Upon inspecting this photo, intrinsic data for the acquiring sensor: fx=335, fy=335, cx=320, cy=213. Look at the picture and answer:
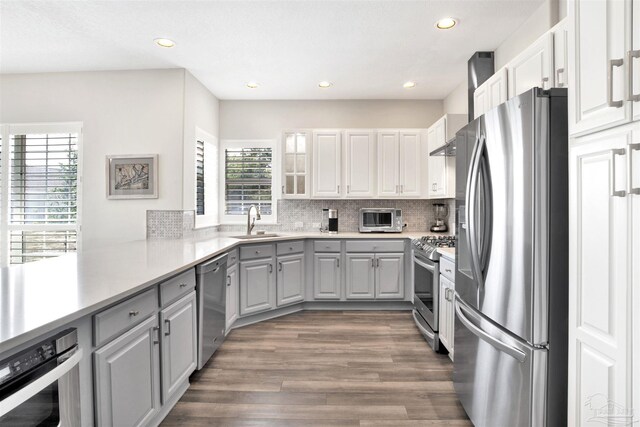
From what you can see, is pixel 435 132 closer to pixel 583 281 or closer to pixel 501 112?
pixel 501 112

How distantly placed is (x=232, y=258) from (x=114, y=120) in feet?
6.79

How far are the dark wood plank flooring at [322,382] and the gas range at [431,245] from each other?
84cm

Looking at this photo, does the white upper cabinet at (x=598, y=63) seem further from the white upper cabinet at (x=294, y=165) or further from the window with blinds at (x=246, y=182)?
the window with blinds at (x=246, y=182)

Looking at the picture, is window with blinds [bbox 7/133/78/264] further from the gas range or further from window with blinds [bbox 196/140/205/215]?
the gas range

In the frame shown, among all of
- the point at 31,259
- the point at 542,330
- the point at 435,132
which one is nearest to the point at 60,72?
the point at 31,259

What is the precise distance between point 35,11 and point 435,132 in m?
3.85

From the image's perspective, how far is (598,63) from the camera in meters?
1.17

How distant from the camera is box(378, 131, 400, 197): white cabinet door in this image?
4355mm

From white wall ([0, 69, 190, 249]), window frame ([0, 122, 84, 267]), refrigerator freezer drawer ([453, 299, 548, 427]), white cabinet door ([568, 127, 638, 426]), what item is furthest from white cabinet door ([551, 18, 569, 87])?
window frame ([0, 122, 84, 267])

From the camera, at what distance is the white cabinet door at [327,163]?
14.4ft

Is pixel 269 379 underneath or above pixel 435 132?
underneath

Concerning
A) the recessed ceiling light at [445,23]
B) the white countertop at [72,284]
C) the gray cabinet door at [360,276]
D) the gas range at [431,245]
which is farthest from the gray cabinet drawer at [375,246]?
the recessed ceiling light at [445,23]

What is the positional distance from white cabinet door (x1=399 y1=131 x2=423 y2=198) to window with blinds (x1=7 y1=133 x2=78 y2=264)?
3.85 meters

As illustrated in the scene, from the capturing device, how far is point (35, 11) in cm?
258
